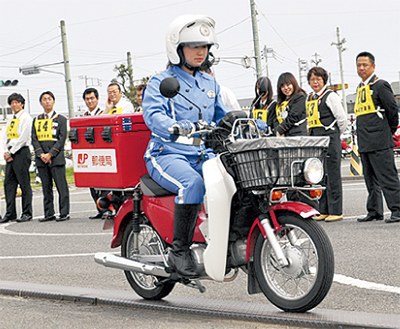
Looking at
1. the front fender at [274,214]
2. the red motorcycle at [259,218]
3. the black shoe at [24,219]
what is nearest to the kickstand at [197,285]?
the red motorcycle at [259,218]

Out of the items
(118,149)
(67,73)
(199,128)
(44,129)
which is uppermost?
(67,73)

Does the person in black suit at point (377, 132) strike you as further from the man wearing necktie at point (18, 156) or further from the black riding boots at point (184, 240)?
the man wearing necktie at point (18, 156)

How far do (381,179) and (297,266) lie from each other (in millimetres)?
5004

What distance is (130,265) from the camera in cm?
522

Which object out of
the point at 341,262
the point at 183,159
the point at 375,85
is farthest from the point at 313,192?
the point at 375,85

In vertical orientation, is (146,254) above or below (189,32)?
below

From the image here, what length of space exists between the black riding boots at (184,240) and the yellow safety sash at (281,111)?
5079 millimetres

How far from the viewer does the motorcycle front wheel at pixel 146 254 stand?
529 cm

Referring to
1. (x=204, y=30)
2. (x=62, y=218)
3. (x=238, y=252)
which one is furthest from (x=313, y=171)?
(x=62, y=218)

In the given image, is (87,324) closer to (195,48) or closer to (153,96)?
(153,96)

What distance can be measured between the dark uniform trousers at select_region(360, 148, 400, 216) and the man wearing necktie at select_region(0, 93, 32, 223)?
6.22m

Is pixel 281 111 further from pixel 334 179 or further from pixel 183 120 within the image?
pixel 183 120

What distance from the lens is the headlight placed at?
4215 mm

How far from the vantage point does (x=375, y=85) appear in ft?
29.6
